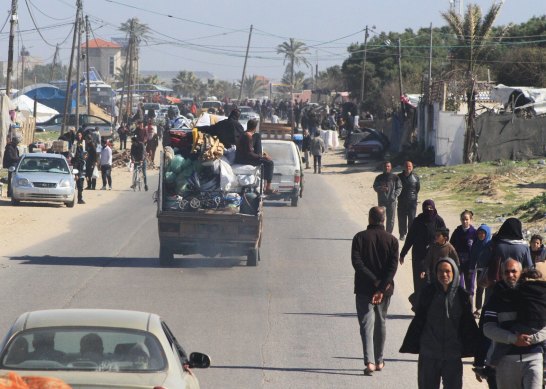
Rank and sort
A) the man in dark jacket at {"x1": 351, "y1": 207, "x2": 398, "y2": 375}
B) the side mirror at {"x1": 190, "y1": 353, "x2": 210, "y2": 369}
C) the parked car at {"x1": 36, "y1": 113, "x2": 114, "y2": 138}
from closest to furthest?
the side mirror at {"x1": 190, "y1": 353, "x2": 210, "y2": 369} → the man in dark jacket at {"x1": 351, "y1": 207, "x2": 398, "y2": 375} → the parked car at {"x1": 36, "y1": 113, "x2": 114, "y2": 138}

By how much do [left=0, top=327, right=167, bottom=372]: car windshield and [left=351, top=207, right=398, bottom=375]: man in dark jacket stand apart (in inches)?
161

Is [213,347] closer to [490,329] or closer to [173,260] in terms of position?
[490,329]

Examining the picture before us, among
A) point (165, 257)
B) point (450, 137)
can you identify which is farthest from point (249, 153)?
point (450, 137)

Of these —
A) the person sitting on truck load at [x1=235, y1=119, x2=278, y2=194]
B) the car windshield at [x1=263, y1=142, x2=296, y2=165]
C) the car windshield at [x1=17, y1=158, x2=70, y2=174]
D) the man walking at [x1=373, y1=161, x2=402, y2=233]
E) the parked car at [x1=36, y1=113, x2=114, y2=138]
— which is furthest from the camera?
the parked car at [x1=36, y1=113, x2=114, y2=138]

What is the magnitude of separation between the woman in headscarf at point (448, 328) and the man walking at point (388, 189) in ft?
47.0

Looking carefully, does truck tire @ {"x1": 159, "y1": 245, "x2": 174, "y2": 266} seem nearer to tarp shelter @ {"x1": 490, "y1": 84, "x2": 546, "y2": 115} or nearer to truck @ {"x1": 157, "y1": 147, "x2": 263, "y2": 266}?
truck @ {"x1": 157, "y1": 147, "x2": 263, "y2": 266}

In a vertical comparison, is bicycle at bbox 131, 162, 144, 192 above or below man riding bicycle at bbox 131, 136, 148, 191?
below

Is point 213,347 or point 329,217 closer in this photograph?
point 213,347

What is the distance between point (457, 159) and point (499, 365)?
36.9 m

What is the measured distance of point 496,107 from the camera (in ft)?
155

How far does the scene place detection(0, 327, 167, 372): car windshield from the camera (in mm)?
7141

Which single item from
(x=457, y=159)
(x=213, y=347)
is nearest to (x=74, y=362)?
(x=213, y=347)

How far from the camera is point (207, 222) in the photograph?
19.4 m

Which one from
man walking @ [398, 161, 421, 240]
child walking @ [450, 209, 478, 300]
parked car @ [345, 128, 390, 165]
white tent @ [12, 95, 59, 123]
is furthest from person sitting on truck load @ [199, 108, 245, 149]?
white tent @ [12, 95, 59, 123]
